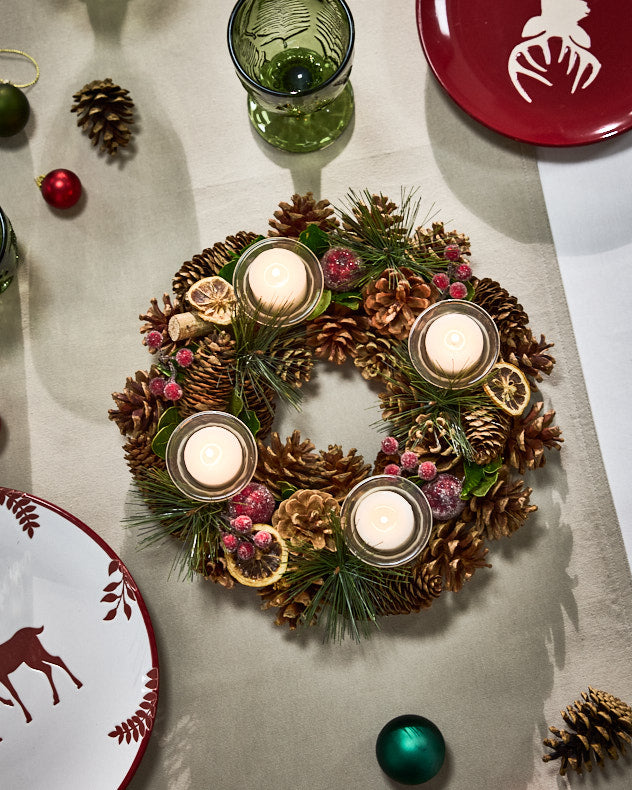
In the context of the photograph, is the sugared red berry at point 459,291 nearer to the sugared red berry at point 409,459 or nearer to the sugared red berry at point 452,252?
the sugared red berry at point 452,252

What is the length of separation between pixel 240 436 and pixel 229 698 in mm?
296

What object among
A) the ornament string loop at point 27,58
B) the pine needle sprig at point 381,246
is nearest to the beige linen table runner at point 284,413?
the ornament string loop at point 27,58

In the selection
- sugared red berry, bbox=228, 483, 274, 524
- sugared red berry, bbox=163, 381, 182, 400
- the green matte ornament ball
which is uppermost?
the green matte ornament ball

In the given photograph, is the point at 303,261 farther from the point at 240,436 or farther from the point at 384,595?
the point at 384,595

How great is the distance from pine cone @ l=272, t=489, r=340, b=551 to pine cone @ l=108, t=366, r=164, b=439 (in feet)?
0.52

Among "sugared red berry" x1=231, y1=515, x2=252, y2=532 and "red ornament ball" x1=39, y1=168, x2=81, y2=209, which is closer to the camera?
"sugared red berry" x1=231, y1=515, x2=252, y2=532

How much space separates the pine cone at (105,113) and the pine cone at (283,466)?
40 cm

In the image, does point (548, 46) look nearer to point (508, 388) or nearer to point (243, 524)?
point (508, 388)

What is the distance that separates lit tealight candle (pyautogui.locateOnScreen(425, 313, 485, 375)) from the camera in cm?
67

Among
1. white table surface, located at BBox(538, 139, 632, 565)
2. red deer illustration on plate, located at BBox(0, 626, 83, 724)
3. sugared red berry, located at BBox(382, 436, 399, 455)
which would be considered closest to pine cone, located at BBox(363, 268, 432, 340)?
sugared red berry, located at BBox(382, 436, 399, 455)

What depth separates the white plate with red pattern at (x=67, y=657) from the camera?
729 mm

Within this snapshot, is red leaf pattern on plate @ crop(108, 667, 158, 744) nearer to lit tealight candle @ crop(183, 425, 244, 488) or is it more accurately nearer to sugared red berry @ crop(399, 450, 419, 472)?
lit tealight candle @ crop(183, 425, 244, 488)

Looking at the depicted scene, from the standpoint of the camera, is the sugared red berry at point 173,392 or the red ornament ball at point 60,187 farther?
the red ornament ball at point 60,187

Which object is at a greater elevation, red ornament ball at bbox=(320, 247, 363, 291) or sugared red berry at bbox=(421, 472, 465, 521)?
red ornament ball at bbox=(320, 247, 363, 291)
